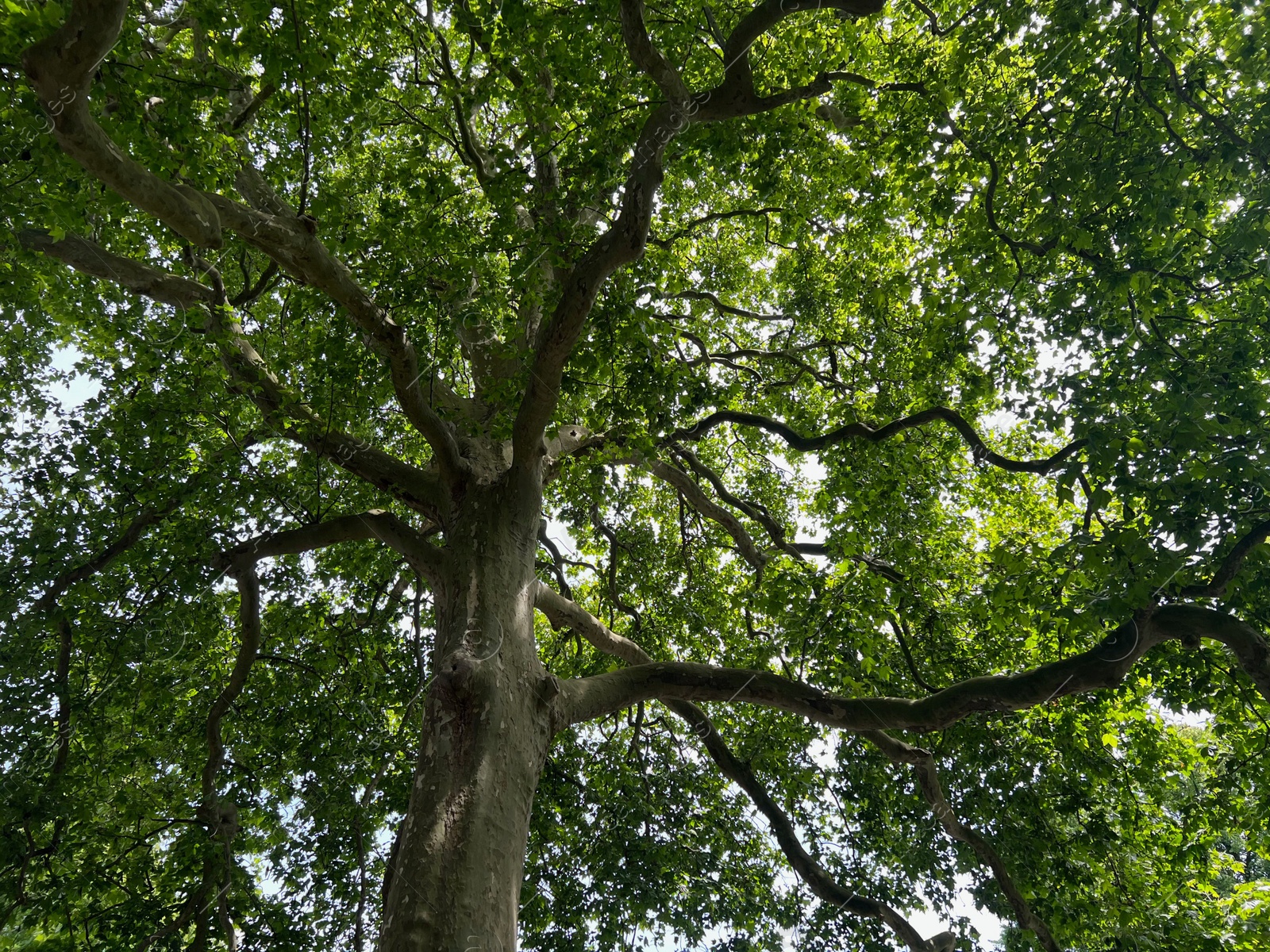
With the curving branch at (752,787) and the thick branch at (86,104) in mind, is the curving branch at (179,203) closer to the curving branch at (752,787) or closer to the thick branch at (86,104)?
the thick branch at (86,104)

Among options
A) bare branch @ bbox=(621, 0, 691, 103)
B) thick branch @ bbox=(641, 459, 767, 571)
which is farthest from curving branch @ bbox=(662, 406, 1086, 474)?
bare branch @ bbox=(621, 0, 691, 103)

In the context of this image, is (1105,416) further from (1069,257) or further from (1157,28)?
(1157,28)

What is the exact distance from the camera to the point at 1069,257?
5.86 m

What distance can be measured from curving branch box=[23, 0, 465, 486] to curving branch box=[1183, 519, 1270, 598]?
496 cm

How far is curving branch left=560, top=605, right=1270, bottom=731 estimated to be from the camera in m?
4.52

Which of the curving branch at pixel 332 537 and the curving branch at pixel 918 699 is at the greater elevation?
the curving branch at pixel 332 537

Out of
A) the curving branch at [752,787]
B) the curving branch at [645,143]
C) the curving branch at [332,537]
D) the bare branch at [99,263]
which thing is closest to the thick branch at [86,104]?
the bare branch at [99,263]

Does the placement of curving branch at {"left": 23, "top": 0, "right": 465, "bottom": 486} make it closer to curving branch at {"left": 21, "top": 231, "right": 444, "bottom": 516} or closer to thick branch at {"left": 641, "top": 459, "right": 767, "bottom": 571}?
curving branch at {"left": 21, "top": 231, "right": 444, "bottom": 516}

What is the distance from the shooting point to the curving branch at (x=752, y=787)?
5.54m

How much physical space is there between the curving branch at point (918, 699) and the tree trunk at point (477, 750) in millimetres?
560

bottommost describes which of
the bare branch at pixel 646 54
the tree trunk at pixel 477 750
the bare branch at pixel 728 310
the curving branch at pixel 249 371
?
the tree trunk at pixel 477 750

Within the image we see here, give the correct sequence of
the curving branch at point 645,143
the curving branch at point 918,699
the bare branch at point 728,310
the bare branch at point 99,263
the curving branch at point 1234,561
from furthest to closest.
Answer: the bare branch at point 728,310 < the bare branch at point 99,263 < the curving branch at point 645,143 < the curving branch at point 918,699 < the curving branch at point 1234,561

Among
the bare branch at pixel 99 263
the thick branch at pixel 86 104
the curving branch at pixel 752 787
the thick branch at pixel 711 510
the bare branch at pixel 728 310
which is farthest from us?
the bare branch at pixel 728 310

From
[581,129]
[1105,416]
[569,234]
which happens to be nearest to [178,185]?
[569,234]
